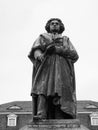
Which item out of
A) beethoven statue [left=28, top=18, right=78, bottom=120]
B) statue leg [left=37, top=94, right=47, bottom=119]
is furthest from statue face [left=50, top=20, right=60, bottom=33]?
statue leg [left=37, top=94, right=47, bottom=119]

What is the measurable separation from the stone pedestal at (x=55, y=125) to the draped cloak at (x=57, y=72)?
0.41 m

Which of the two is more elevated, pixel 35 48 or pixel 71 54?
pixel 35 48

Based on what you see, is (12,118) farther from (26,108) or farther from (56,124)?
(56,124)

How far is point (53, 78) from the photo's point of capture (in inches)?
290

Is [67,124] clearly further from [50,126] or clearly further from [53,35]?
[53,35]

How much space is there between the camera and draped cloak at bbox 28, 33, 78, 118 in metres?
7.14

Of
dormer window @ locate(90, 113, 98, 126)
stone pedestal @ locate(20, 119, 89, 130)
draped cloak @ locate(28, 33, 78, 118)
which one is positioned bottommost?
dormer window @ locate(90, 113, 98, 126)

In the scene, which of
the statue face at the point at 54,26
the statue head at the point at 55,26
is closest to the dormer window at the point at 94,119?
the statue head at the point at 55,26

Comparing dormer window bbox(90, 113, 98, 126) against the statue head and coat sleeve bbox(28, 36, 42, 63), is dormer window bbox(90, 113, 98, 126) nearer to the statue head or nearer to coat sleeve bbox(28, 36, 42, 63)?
the statue head

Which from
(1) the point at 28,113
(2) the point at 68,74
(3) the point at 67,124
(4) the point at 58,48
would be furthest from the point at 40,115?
(1) the point at 28,113

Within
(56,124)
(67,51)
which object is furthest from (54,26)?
(56,124)

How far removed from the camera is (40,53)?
763cm

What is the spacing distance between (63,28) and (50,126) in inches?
123

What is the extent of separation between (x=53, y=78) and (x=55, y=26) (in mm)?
1733
